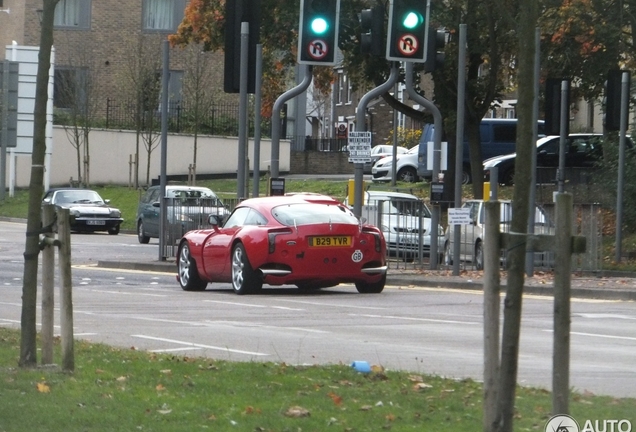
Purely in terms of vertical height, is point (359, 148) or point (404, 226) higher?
point (359, 148)

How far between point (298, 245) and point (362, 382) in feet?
33.0

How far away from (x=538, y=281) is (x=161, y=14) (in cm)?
4702

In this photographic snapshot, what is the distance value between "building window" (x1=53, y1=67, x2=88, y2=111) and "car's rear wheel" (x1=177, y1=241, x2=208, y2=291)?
36.9m

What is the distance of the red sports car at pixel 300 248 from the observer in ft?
63.4

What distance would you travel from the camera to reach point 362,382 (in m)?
9.28

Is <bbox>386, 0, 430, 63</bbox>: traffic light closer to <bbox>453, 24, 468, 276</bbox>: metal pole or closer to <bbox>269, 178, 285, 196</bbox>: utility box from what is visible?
<bbox>453, 24, 468, 276</bbox>: metal pole

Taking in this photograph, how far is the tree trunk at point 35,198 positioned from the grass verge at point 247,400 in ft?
0.76

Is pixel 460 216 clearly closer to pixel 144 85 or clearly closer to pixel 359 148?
pixel 359 148

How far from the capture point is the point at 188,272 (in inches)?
842

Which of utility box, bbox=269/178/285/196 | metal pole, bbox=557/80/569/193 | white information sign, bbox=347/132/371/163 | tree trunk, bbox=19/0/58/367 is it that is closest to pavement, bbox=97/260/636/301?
metal pole, bbox=557/80/569/193

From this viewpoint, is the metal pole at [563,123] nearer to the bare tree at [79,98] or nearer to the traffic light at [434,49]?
the traffic light at [434,49]

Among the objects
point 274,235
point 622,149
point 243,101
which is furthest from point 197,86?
point 274,235

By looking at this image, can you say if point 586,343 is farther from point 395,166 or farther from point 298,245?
point 395,166

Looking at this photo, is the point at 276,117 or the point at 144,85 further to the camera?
the point at 144,85
